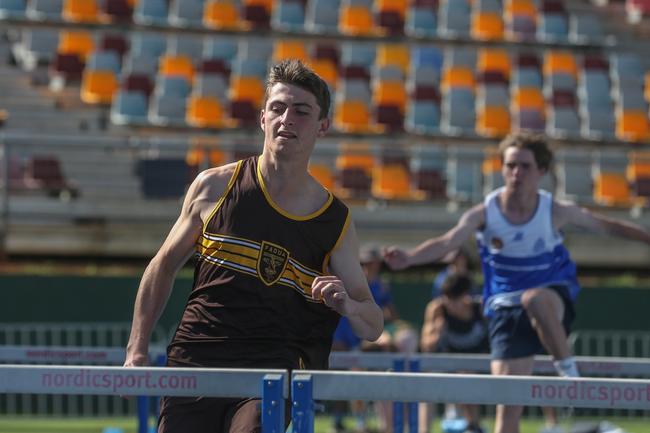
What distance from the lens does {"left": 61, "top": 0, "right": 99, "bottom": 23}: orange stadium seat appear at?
21969mm

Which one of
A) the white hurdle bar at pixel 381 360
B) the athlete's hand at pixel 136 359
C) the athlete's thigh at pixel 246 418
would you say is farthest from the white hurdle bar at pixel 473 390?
the white hurdle bar at pixel 381 360

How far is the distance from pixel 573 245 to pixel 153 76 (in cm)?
790

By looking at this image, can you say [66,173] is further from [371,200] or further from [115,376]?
[115,376]

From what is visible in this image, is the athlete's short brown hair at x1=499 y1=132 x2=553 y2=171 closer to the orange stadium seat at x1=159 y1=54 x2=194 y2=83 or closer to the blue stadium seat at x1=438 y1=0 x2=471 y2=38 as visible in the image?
the orange stadium seat at x1=159 y1=54 x2=194 y2=83

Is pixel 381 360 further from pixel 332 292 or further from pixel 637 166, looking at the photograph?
pixel 637 166

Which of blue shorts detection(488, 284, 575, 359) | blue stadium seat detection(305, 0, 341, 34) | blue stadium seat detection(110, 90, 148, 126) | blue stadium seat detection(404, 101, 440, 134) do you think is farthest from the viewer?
blue stadium seat detection(305, 0, 341, 34)

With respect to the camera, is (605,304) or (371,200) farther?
(371,200)

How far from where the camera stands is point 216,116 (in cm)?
1992

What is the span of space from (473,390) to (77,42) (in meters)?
18.4

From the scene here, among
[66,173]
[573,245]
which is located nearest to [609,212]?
[573,245]

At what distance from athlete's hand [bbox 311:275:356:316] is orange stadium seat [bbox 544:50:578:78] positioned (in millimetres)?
18095

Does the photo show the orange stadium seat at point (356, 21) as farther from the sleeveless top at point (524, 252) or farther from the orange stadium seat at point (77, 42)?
the sleeveless top at point (524, 252)

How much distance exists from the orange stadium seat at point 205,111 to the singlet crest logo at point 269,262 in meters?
15.3

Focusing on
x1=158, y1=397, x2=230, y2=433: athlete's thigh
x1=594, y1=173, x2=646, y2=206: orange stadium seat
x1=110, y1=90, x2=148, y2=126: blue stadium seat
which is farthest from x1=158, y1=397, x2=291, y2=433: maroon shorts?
x1=110, y1=90, x2=148, y2=126: blue stadium seat
